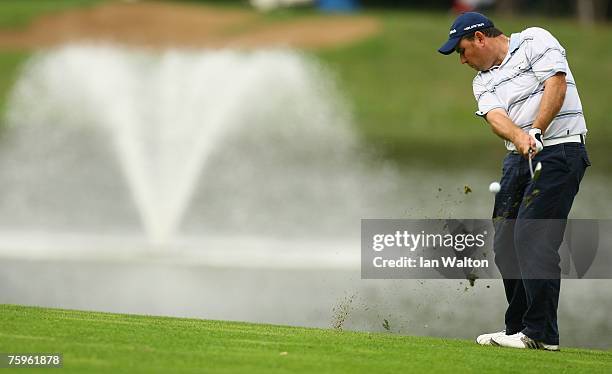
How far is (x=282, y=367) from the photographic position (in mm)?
6031

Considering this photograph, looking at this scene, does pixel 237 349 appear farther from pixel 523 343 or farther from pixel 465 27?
pixel 465 27

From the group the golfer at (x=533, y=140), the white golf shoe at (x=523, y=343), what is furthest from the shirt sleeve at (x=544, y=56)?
the white golf shoe at (x=523, y=343)

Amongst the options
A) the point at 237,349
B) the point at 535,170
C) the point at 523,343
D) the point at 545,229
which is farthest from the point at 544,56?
the point at 237,349

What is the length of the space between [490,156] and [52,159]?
8.96m

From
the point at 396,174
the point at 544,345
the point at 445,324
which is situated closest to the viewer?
the point at 544,345

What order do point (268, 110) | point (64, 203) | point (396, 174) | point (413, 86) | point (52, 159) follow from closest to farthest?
point (64, 203), point (396, 174), point (52, 159), point (268, 110), point (413, 86)

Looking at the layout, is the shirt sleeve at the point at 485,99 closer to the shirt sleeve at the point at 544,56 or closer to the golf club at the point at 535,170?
the shirt sleeve at the point at 544,56

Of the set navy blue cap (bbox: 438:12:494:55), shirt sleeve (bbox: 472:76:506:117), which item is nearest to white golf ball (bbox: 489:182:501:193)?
shirt sleeve (bbox: 472:76:506:117)

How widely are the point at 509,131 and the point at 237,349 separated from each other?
199cm

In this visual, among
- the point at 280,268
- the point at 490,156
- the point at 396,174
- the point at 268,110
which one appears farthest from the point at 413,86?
the point at 280,268

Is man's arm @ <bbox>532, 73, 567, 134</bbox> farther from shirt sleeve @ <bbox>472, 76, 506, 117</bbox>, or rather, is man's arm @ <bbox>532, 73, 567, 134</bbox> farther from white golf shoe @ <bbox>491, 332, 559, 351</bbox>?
white golf shoe @ <bbox>491, 332, 559, 351</bbox>

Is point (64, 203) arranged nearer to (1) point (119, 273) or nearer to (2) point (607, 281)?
(1) point (119, 273)

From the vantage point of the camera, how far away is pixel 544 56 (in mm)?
7055

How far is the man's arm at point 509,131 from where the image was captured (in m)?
6.93
